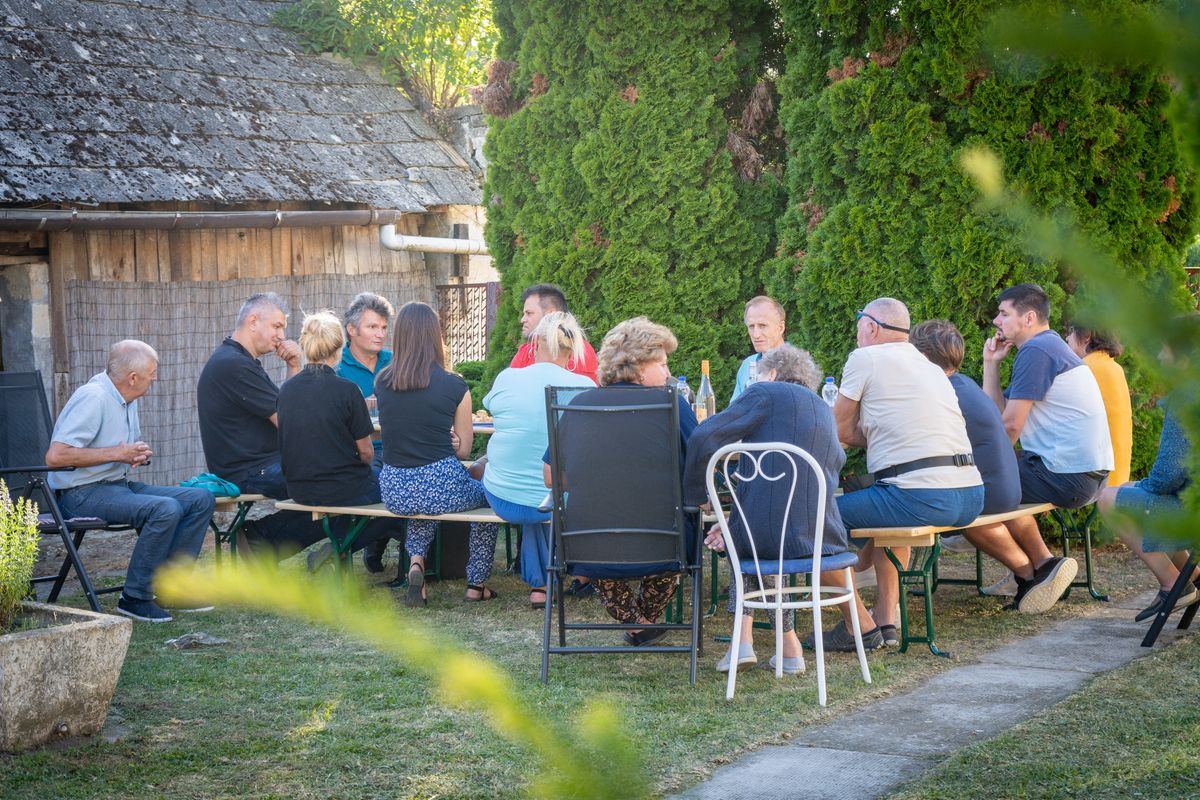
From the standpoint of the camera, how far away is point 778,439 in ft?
16.3

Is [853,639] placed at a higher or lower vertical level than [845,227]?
lower

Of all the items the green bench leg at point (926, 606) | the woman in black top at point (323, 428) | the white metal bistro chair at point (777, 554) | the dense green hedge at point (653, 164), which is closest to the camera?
the white metal bistro chair at point (777, 554)

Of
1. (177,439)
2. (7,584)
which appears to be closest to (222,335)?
(177,439)

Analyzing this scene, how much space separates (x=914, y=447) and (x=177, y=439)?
7.47 meters

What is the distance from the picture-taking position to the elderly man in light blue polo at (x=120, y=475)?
20.6 ft

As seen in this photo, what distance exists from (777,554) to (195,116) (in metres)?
8.42

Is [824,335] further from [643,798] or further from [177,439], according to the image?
[643,798]

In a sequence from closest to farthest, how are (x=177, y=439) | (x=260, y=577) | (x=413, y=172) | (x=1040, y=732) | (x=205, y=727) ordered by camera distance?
1. (x=260, y=577)
2. (x=1040, y=732)
3. (x=205, y=727)
4. (x=177, y=439)
5. (x=413, y=172)

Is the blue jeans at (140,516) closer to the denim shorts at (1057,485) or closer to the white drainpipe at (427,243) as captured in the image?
the denim shorts at (1057,485)

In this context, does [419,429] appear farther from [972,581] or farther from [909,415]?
[972,581]

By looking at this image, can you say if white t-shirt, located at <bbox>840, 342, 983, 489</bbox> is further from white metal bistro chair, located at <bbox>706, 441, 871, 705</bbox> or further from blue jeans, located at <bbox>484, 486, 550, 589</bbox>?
blue jeans, located at <bbox>484, 486, 550, 589</bbox>

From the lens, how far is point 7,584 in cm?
429

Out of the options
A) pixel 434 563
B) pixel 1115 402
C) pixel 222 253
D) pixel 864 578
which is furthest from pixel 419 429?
pixel 222 253

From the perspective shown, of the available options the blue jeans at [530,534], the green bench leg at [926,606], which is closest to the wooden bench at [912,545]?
the green bench leg at [926,606]
